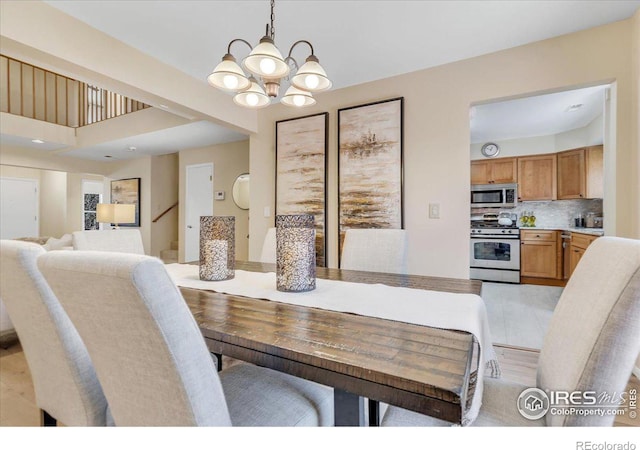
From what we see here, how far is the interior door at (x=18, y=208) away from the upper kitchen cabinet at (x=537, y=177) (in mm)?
9833

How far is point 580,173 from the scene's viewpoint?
14.7 feet

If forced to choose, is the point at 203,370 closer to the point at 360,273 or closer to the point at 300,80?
the point at 360,273

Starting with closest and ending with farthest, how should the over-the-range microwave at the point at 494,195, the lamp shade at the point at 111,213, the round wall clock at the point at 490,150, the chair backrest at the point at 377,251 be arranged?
the chair backrest at the point at 377,251
the lamp shade at the point at 111,213
the over-the-range microwave at the point at 494,195
the round wall clock at the point at 490,150

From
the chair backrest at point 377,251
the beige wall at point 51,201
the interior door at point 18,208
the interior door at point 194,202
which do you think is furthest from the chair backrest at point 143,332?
the beige wall at point 51,201

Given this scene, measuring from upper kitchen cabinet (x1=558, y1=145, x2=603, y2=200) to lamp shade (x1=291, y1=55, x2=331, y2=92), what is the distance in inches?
184

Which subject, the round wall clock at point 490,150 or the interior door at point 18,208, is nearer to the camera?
the round wall clock at point 490,150

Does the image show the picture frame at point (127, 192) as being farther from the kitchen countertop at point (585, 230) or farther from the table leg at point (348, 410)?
the kitchen countertop at point (585, 230)

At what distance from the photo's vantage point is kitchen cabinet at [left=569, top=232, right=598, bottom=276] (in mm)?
3536

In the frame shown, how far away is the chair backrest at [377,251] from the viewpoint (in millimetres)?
2006

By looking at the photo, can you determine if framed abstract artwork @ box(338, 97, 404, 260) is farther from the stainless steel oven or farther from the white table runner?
the stainless steel oven

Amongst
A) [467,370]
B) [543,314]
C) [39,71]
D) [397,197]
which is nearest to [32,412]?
[467,370]

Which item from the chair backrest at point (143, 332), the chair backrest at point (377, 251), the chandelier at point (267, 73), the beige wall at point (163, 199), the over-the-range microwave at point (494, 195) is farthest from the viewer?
the beige wall at point (163, 199)

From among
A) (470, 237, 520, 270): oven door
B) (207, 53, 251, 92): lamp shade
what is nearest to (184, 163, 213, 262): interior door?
(207, 53, 251, 92): lamp shade
